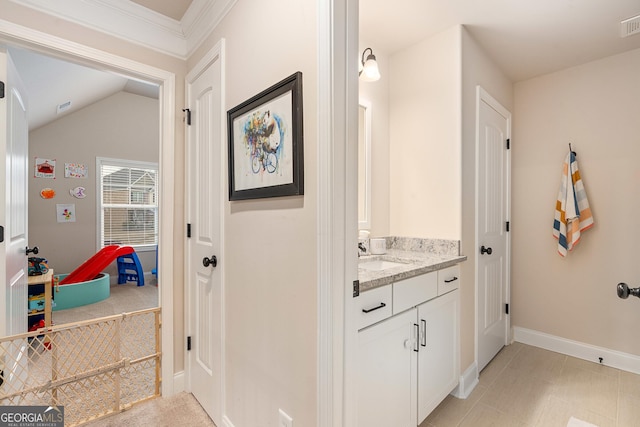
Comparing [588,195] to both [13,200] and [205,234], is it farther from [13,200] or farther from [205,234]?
[13,200]

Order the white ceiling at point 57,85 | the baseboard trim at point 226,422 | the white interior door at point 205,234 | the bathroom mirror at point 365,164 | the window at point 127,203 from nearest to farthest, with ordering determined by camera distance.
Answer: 1. the baseboard trim at point 226,422
2. the white interior door at point 205,234
3. the bathroom mirror at point 365,164
4. the white ceiling at point 57,85
5. the window at point 127,203

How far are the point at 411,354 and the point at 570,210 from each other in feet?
6.53

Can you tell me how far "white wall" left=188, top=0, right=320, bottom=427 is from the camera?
1062 millimetres

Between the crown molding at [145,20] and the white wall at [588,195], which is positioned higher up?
the crown molding at [145,20]

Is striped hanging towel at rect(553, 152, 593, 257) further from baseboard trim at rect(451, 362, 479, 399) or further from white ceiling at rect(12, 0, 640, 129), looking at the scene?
baseboard trim at rect(451, 362, 479, 399)

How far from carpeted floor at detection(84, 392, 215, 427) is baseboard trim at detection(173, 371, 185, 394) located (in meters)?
0.06

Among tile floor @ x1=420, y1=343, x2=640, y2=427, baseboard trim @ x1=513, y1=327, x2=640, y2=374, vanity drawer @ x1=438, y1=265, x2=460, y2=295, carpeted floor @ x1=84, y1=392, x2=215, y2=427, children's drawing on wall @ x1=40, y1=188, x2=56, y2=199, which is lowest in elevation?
tile floor @ x1=420, y1=343, x2=640, y2=427

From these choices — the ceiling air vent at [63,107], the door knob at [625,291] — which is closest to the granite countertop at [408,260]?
the door knob at [625,291]

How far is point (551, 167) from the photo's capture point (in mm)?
2635

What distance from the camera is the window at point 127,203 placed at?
5.00 metres

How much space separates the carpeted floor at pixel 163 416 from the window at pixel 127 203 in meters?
4.10

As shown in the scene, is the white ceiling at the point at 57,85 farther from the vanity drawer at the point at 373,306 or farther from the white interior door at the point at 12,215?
the vanity drawer at the point at 373,306

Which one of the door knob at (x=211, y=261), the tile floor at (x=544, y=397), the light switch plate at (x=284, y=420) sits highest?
the door knob at (x=211, y=261)

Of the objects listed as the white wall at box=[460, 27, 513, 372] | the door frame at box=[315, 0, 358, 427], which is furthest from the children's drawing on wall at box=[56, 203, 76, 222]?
the white wall at box=[460, 27, 513, 372]
